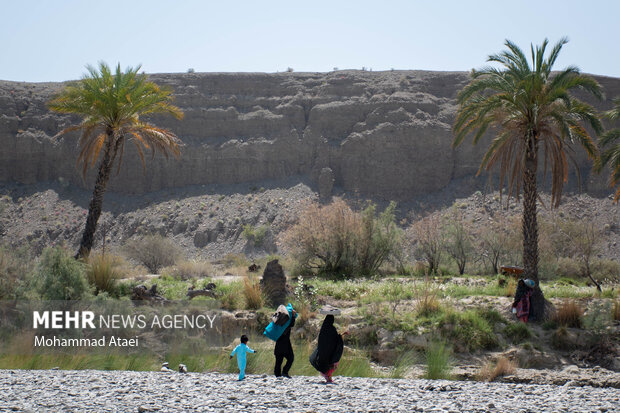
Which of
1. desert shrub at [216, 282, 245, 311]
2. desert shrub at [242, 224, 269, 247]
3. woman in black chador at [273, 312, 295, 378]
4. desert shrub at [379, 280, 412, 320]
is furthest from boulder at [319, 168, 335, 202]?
woman in black chador at [273, 312, 295, 378]

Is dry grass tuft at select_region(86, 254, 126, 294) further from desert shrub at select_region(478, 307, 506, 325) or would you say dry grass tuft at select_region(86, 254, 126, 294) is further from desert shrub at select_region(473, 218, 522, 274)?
desert shrub at select_region(473, 218, 522, 274)

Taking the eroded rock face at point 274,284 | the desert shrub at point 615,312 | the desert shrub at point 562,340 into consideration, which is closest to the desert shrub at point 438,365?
the desert shrub at point 562,340

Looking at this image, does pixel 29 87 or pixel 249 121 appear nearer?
pixel 249 121

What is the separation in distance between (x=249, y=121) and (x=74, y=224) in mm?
17228

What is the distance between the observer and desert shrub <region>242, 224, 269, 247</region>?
133 ft

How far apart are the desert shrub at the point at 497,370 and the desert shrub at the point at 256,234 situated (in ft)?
90.9

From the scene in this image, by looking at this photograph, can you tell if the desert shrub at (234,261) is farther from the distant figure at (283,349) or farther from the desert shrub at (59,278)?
the distant figure at (283,349)

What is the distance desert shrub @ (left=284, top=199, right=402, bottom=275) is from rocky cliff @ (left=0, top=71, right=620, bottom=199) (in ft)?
64.2

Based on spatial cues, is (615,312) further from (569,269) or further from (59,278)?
(59,278)

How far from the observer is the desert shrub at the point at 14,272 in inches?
605

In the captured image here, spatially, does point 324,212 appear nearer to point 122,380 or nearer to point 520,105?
point 520,105

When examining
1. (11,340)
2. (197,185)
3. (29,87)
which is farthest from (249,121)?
(11,340)

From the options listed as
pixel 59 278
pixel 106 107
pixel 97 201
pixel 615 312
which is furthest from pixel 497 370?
pixel 106 107

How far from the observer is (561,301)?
17984 millimetres
